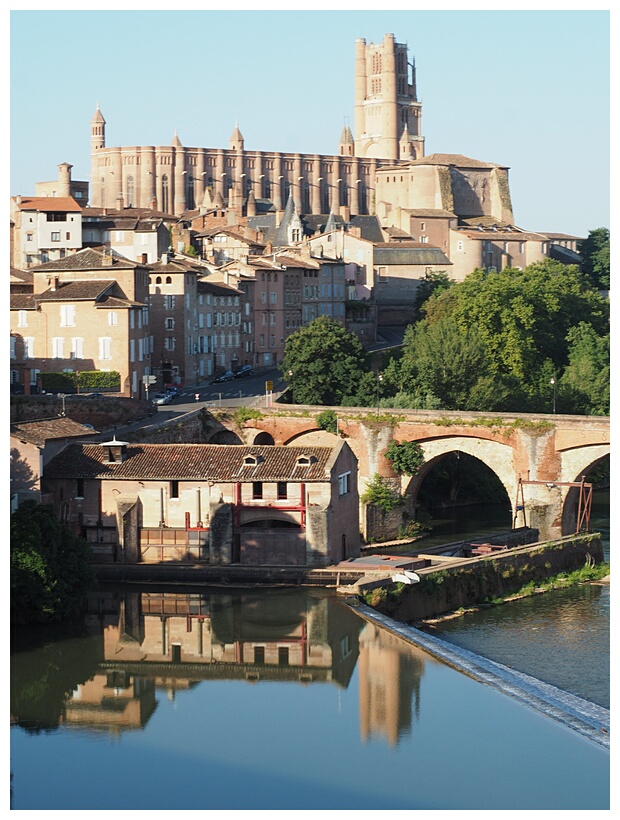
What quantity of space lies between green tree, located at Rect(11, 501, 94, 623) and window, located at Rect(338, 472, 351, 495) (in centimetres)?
771

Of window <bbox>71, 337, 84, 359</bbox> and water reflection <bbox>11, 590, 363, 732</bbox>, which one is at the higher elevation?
window <bbox>71, 337, 84, 359</bbox>

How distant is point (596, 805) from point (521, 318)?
46.8 m

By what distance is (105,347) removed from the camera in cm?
5588

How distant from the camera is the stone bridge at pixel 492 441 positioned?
47.3 meters

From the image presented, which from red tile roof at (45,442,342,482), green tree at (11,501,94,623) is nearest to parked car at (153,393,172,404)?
red tile roof at (45,442,342,482)

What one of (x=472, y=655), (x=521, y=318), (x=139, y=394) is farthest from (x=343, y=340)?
(x=472, y=655)

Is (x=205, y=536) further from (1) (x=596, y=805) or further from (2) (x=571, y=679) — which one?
(1) (x=596, y=805)

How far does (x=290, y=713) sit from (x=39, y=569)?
292 inches

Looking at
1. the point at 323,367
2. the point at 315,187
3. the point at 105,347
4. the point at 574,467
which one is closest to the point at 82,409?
the point at 105,347

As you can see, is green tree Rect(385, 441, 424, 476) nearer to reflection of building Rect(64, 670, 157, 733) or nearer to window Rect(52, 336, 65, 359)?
window Rect(52, 336, 65, 359)

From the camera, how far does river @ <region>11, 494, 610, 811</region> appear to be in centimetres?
2492

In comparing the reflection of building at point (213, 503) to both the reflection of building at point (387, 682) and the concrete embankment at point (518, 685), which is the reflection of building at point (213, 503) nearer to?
the concrete embankment at point (518, 685)

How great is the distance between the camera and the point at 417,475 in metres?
50.2

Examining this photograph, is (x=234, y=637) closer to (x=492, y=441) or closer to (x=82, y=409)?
(x=492, y=441)
